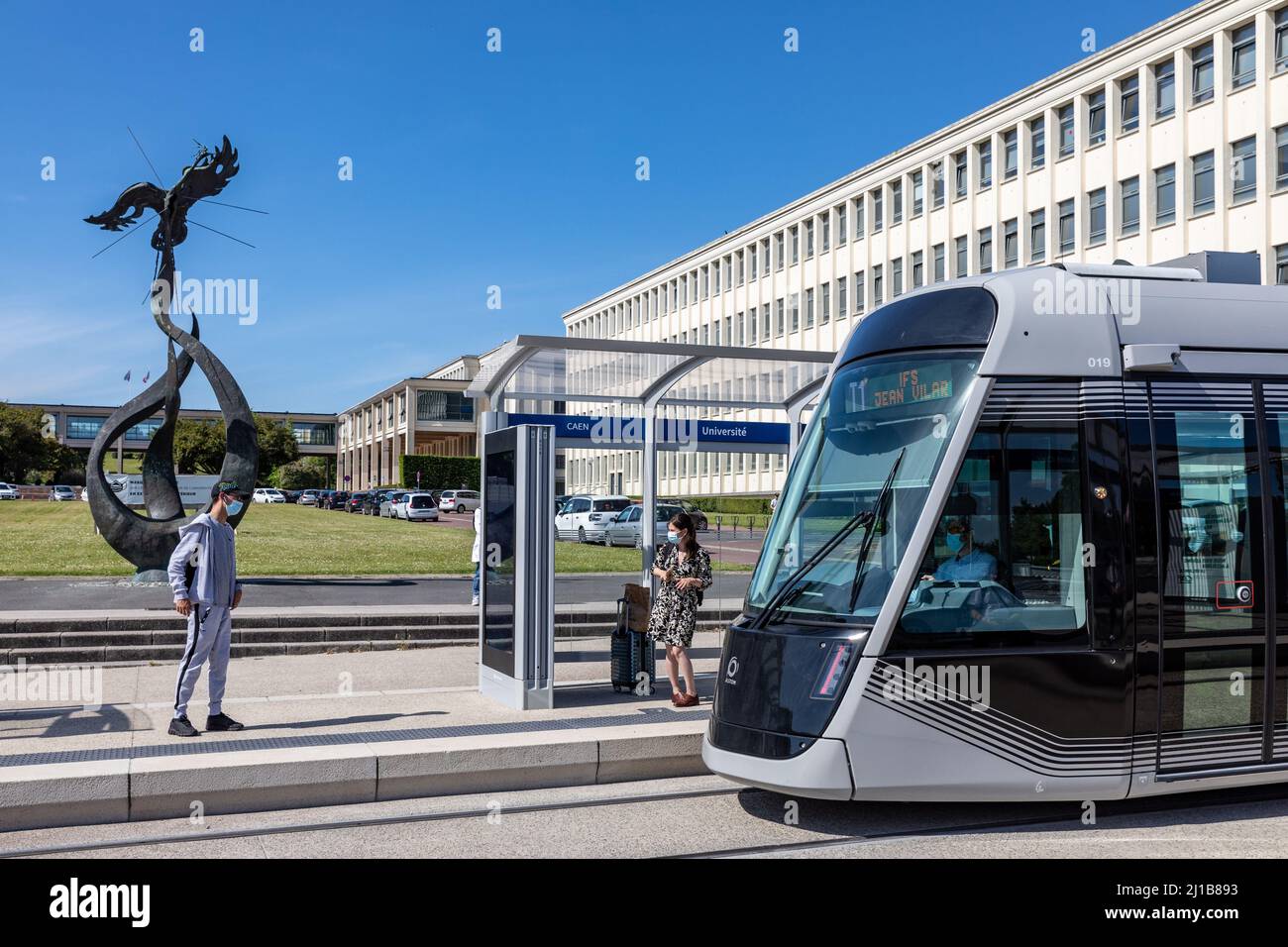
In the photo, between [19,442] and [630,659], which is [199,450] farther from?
[630,659]

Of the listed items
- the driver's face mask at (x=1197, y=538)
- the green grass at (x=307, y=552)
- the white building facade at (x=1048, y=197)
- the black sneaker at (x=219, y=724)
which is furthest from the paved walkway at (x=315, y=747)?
the white building facade at (x=1048, y=197)

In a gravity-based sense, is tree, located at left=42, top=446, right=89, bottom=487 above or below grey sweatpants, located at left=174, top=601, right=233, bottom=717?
above

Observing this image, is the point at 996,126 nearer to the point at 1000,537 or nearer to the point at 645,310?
the point at 645,310

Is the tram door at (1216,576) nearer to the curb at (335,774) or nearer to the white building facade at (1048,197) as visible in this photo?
the curb at (335,774)

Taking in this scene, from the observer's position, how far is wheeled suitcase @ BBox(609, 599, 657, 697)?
10922 mm

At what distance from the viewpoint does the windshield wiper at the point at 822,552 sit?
6.95 meters

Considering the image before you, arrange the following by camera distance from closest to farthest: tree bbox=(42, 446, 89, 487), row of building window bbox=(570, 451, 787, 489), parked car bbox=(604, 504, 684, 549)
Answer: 1. parked car bbox=(604, 504, 684, 549)
2. row of building window bbox=(570, 451, 787, 489)
3. tree bbox=(42, 446, 89, 487)

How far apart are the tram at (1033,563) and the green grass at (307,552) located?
9.91 metres

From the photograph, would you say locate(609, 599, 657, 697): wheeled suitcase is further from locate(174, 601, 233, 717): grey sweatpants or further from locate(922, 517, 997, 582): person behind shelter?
locate(922, 517, 997, 582): person behind shelter

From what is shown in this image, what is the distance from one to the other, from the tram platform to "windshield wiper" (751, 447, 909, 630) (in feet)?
5.81

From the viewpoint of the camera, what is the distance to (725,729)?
282 inches

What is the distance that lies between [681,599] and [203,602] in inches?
147

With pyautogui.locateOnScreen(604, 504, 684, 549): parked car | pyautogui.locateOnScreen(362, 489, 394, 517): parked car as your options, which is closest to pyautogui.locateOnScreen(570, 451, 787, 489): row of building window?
pyautogui.locateOnScreen(604, 504, 684, 549): parked car
